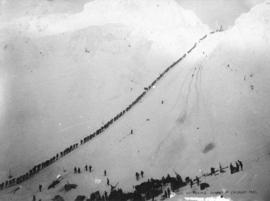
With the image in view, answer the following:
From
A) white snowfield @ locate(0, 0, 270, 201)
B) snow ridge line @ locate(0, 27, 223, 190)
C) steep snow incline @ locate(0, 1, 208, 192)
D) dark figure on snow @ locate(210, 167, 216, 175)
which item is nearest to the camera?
dark figure on snow @ locate(210, 167, 216, 175)

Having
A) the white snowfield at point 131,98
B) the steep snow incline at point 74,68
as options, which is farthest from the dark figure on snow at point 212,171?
the steep snow incline at point 74,68

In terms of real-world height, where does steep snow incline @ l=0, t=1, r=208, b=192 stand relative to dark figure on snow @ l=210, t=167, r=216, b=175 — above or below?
above

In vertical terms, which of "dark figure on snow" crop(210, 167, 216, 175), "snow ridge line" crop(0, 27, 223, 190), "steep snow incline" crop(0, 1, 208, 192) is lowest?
"dark figure on snow" crop(210, 167, 216, 175)

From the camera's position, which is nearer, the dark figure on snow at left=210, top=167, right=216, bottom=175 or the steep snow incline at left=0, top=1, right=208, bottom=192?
the dark figure on snow at left=210, top=167, right=216, bottom=175

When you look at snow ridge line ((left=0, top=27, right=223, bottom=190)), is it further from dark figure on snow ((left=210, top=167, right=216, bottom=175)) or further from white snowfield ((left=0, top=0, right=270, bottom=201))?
dark figure on snow ((left=210, top=167, right=216, bottom=175))

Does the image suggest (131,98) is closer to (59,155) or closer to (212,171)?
(59,155)

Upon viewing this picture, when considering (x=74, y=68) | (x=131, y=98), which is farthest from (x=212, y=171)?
(x=74, y=68)

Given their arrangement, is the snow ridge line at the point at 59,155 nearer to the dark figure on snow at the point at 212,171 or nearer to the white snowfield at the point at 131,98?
the white snowfield at the point at 131,98

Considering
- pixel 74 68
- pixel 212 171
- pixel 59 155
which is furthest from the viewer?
pixel 74 68

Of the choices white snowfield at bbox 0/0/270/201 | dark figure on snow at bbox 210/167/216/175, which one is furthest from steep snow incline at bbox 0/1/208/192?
dark figure on snow at bbox 210/167/216/175

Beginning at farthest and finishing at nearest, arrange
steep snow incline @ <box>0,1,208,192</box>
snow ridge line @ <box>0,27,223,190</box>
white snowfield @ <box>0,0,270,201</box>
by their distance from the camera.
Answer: steep snow incline @ <box>0,1,208,192</box> → snow ridge line @ <box>0,27,223,190</box> → white snowfield @ <box>0,0,270,201</box>
